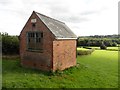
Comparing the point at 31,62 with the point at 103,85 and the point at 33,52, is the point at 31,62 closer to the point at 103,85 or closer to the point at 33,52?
the point at 33,52

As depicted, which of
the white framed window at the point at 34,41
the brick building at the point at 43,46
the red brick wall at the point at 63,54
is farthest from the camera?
the white framed window at the point at 34,41

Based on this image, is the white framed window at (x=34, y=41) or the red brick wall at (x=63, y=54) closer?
the red brick wall at (x=63, y=54)

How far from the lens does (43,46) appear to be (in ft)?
56.7

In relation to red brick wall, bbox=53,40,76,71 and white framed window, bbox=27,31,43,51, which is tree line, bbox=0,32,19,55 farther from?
red brick wall, bbox=53,40,76,71

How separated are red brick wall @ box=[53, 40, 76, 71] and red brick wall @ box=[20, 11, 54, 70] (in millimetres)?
572

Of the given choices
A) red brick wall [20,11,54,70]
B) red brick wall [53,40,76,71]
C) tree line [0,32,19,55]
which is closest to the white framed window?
red brick wall [20,11,54,70]

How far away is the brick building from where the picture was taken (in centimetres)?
1681

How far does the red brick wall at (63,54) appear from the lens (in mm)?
17062

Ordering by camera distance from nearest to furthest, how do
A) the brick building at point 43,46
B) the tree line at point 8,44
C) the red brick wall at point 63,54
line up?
the brick building at point 43,46 < the red brick wall at point 63,54 < the tree line at point 8,44

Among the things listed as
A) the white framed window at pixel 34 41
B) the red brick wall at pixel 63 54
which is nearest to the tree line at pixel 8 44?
the white framed window at pixel 34 41

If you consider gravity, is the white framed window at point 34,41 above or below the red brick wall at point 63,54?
above

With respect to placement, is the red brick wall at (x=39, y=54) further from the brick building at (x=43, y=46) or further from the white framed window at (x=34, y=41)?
the white framed window at (x=34, y=41)

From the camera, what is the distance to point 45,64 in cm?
1708

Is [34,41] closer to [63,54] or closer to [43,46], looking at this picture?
[43,46]
